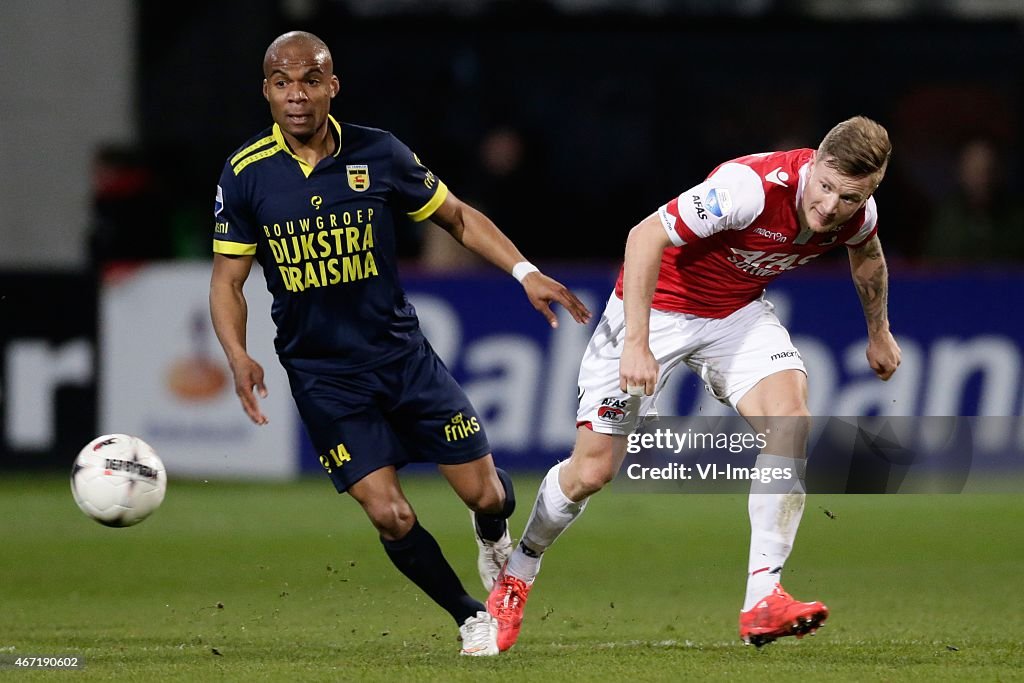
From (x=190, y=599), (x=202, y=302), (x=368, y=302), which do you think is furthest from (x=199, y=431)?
(x=368, y=302)

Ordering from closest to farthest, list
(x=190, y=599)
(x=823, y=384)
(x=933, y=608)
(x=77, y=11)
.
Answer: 1. (x=933, y=608)
2. (x=190, y=599)
3. (x=823, y=384)
4. (x=77, y=11)

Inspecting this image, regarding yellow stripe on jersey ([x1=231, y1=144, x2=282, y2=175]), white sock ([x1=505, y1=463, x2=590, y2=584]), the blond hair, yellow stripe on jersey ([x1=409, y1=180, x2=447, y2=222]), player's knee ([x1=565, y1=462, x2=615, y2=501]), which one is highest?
the blond hair

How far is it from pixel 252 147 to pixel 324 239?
462mm

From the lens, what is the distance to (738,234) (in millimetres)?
6520

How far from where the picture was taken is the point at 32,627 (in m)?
7.25

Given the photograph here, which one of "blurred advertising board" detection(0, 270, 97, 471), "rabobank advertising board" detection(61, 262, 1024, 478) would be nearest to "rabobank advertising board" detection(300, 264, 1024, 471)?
"rabobank advertising board" detection(61, 262, 1024, 478)

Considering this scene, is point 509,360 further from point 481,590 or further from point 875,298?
A: point 875,298

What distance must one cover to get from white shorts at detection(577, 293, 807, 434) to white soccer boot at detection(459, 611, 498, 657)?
2.75ft

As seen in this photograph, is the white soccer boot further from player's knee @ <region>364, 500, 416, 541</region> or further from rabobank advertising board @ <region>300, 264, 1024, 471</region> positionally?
rabobank advertising board @ <region>300, 264, 1024, 471</region>

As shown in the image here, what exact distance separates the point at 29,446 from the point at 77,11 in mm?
5774

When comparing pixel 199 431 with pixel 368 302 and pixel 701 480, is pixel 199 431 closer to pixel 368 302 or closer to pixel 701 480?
pixel 701 480

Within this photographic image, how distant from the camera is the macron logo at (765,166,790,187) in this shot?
6.30 metres

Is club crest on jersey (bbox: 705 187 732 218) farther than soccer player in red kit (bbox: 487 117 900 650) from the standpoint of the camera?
Yes

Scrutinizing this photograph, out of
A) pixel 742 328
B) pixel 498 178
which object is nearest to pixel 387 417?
pixel 742 328
